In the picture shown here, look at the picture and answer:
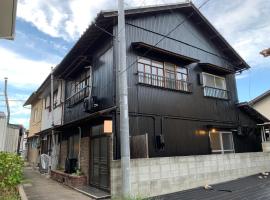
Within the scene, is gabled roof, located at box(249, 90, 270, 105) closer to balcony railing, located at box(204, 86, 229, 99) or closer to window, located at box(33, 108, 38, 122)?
balcony railing, located at box(204, 86, 229, 99)

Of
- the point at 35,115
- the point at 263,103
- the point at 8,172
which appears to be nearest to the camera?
the point at 8,172

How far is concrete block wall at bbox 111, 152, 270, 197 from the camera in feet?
23.6

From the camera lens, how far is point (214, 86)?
13.3m

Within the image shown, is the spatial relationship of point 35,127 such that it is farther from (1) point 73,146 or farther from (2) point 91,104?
(2) point 91,104

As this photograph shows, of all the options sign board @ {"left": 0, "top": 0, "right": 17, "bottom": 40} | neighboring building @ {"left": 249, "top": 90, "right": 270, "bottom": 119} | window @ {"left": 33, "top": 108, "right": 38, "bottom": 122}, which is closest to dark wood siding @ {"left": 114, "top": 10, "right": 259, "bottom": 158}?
sign board @ {"left": 0, "top": 0, "right": 17, "bottom": 40}

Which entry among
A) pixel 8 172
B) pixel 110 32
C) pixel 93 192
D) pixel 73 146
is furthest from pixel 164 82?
pixel 8 172

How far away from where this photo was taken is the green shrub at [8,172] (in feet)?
21.7

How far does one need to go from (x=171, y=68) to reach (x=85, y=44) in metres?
4.24

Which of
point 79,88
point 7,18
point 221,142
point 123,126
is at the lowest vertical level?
point 221,142

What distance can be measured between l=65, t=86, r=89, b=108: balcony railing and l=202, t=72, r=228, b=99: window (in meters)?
6.20

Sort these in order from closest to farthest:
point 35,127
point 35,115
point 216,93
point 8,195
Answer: point 8,195
point 216,93
point 35,127
point 35,115

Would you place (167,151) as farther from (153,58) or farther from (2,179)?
(2,179)

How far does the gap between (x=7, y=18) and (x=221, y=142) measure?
457 inches

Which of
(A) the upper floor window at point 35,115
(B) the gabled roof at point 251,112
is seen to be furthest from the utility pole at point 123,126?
(A) the upper floor window at point 35,115
